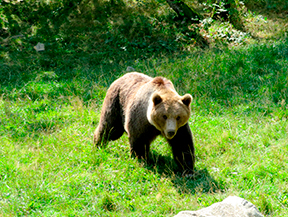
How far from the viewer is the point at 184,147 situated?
205 inches

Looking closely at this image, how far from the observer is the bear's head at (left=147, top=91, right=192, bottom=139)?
4696 mm

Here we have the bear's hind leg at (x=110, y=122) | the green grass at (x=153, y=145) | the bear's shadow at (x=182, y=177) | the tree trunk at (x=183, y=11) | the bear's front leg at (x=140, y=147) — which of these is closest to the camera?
the green grass at (x=153, y=145)

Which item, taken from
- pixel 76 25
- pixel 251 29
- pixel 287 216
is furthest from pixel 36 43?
pixel 287 216

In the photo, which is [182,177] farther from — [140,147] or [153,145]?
[153,145]

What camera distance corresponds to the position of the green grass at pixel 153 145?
4566mm

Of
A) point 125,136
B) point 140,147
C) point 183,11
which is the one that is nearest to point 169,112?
point 140,147

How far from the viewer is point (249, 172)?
16.5 ft

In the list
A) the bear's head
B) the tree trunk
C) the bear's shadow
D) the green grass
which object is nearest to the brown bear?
the bear's head

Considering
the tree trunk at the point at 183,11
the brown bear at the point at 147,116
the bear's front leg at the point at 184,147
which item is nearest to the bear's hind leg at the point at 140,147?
the brown bear at the point at 147,116

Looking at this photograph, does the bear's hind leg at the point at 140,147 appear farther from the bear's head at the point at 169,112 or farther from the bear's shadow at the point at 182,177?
the bear's head at the point at 169,112

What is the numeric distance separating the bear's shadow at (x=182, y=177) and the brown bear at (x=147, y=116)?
0.15m

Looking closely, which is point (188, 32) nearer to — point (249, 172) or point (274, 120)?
point (274, 120)

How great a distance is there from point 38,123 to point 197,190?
3.86 m

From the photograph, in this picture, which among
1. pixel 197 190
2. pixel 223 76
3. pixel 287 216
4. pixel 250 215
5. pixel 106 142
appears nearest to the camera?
pixel 250 215
